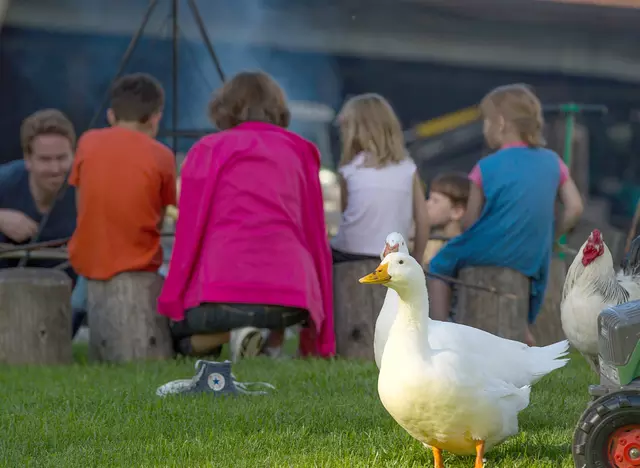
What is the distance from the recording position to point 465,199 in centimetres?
962

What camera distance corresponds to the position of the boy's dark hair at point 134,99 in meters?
7.83

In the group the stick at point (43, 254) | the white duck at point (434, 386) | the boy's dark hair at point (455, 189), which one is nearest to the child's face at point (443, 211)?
the boy's dark hair at point (455, 189)

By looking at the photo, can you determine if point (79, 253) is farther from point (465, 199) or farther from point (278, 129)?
point (465, 199)

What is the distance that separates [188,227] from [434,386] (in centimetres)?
341

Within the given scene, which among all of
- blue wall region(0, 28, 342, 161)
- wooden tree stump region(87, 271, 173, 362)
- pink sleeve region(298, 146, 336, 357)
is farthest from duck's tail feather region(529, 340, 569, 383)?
blue wall region(0, 28, 342, 161)

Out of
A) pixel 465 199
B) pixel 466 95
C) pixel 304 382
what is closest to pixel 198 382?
pixel 304 382

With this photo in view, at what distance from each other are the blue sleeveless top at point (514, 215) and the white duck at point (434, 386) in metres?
3.37

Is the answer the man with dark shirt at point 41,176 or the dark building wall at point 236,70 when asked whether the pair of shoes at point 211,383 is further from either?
the dark building wall at point 236,70

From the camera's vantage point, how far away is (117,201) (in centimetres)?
758

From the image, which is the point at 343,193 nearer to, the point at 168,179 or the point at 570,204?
the point at 168,179

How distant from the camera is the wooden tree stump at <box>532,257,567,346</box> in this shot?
8633 millimetres

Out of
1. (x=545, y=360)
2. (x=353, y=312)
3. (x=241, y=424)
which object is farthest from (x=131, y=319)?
(x=545, y=360)

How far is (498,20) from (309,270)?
20.8ft

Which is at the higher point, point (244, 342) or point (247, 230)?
point (247, 230)
